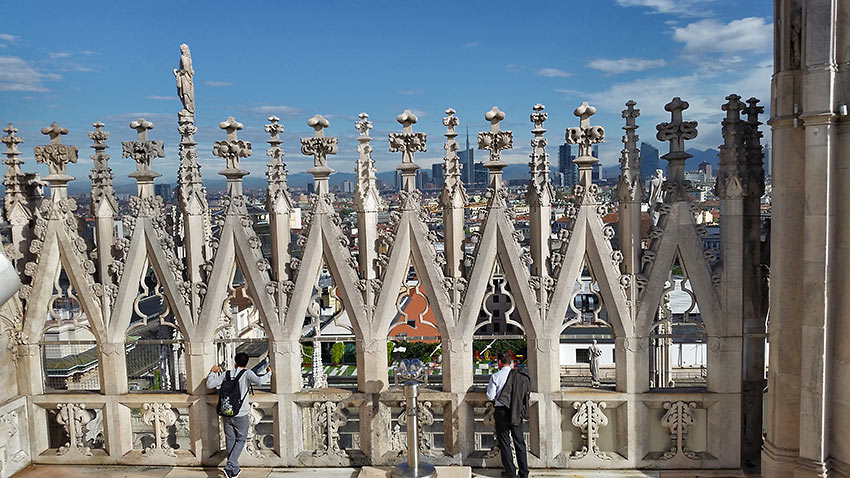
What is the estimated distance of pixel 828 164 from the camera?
664cm

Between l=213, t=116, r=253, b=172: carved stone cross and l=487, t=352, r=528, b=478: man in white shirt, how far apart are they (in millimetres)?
4326

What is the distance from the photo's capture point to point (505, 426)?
7.98 m

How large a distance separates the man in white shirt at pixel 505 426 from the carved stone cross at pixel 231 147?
4326 mm

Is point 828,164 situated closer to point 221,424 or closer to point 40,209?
point 221,424

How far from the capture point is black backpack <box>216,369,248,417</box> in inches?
324

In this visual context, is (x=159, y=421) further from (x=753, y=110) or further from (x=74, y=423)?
(x=753, y=110)

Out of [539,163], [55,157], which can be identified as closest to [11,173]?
[55,157]

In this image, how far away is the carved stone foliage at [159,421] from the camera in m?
9.09

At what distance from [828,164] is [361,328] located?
18.9 feet

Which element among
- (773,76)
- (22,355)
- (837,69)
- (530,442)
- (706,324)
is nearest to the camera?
(837,69)

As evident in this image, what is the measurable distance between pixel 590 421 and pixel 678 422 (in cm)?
114

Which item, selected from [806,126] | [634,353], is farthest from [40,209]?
[806,126]

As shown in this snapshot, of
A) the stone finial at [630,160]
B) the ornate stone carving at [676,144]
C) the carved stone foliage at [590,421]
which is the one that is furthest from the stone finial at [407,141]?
the carved stone foliage at [590,421]

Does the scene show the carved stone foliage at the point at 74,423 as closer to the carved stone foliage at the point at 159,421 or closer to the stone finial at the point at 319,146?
the carved stone foliage at the point at 159,421
